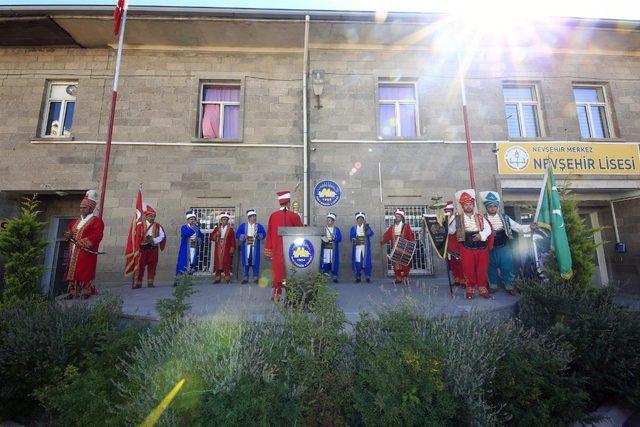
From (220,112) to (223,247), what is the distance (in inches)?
171

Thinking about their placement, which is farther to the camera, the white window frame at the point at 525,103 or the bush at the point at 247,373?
the white window frame at the point at 525,103

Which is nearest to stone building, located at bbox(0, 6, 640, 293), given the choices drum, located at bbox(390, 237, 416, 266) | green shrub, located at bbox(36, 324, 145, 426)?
drum, located at bbox(390, 237, 416, 266)

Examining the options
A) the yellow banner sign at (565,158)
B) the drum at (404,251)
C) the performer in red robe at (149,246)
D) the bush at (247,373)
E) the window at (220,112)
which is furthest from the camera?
the window at (220,112)

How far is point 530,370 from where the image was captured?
2.97m

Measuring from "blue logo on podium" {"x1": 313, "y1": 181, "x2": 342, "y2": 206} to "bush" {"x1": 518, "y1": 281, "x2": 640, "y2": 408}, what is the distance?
5687 mm

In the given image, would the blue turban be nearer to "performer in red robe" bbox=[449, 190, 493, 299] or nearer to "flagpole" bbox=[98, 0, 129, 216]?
"performer in red robe" bbox=[449, 190, 493, 299]

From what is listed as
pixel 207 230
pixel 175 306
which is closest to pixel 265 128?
pixel 207 230

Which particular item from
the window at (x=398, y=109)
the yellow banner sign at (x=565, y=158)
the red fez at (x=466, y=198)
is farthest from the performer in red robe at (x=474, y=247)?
the window at (x=398, y=109)

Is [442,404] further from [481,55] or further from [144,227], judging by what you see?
[481,55]

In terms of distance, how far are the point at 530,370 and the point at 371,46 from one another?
963cm

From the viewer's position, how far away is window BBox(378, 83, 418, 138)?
9992 millimetres

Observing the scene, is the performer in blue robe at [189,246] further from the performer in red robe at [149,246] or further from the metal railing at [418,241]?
the metal railing at [418,241]

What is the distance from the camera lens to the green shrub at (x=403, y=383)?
8.40ft

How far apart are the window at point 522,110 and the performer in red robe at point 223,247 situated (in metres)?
8.76
